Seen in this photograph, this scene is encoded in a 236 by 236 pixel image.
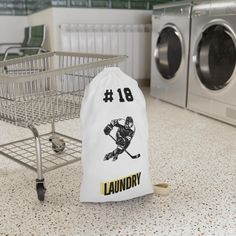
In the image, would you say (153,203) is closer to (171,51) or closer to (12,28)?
(171,51)

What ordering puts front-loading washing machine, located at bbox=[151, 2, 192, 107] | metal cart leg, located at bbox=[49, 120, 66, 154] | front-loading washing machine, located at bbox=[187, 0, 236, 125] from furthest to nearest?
front-loading washing machine, located at bbox=[151, 2, 192, 107] < front-loading washing machine, located at bbox=[187, 0, 236, 125] < metal cart leg, located at bbox=[49, 120, 66, 154]

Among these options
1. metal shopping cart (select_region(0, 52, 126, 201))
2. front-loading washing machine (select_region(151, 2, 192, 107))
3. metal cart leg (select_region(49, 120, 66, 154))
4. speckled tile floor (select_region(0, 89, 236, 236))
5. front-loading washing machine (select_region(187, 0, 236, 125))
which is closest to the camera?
speckled tile floor (select_region(0, 89, 236, 236))

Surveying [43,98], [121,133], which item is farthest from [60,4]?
[121,133]

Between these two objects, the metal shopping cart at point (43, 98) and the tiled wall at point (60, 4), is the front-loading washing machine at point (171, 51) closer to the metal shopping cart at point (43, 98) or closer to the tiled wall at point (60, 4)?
the tiled wall at point (60, 4)

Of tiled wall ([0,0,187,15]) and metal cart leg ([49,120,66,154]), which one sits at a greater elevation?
tiled wall ([0,0,187,15])

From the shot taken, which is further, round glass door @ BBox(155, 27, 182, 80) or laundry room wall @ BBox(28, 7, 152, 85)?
laundry room wall @ BBox(28, 7, 152, 85)

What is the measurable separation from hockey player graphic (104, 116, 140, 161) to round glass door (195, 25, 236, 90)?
132 cm

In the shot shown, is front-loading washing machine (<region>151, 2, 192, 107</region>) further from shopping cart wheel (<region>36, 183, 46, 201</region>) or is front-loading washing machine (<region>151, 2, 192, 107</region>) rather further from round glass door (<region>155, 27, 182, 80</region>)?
shopping cart wheel (<region>36, 183, 46, 201</region>)

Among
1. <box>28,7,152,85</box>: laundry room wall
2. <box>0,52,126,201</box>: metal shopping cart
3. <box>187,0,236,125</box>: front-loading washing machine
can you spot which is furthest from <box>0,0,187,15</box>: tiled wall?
<box>0,52,126,201</box>: metal shopping cart

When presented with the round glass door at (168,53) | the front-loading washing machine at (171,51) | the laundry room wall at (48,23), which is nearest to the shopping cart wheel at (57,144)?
the front-loading washing machine at (171,51)

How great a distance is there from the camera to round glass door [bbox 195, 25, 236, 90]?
7.22 feet

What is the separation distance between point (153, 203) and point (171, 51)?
197 cm

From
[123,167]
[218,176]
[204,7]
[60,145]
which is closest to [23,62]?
[60,145]

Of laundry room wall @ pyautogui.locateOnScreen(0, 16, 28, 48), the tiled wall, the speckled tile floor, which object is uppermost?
the tiled wall
